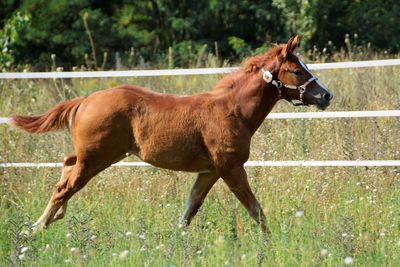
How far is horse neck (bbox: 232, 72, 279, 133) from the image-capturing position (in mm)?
7645

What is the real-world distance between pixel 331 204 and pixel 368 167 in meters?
1.06

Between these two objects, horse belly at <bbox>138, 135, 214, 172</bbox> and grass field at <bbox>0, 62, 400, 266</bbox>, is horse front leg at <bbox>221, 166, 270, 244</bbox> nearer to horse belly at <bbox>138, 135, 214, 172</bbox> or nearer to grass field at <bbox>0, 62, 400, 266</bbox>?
grass field at <bbox>0, 62, 400, 266</bbox>

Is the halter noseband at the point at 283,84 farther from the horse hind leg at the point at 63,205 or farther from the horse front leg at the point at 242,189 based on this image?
the horse hind leg at the point at 63,205

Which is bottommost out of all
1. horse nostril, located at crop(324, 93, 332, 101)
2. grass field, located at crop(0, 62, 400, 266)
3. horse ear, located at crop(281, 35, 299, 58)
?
grass field, located at crop(0, 62, 400, 266)

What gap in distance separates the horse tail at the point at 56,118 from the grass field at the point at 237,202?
0.76 meters

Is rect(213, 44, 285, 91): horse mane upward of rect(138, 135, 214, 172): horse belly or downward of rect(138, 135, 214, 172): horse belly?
upward

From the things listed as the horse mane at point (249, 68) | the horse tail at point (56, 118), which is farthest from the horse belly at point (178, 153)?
the horse tail at point (56, 118)

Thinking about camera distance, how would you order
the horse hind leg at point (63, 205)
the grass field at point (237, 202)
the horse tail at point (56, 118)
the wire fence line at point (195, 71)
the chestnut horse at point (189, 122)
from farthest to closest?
the wire fence line at point (195, 71) → the horse tail at point (56, 118) → the horse hind leg at point (63, 205) → the chestnut horse at point (189, 122) → the grass field at point (237, 202)

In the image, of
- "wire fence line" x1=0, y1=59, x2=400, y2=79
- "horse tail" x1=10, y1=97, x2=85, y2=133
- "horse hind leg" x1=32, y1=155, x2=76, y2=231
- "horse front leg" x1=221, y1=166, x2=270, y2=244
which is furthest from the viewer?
"wire fence line" x1=0, y1=59, x2=400, y2=79

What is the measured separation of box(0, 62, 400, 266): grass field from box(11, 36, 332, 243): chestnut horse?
1.38 feet

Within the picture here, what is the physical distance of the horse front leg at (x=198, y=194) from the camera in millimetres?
7730

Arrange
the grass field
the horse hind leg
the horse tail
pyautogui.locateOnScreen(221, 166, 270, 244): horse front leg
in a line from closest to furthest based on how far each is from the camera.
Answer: the grass field, pyautogui.locateOnScreen(221, 166, 270, 244): horse front leg, the horse hind leg, the horse tail

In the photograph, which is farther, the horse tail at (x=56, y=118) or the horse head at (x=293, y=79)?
the horse tail at (x=56, y=118)

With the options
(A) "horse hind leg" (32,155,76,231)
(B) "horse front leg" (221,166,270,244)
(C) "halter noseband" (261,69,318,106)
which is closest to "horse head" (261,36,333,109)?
(C) "halter noseband" (261,69,318,106)
